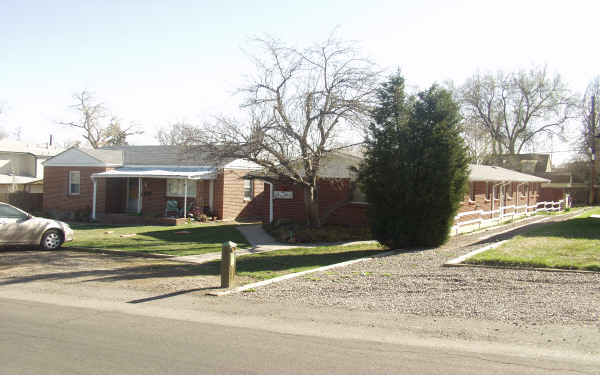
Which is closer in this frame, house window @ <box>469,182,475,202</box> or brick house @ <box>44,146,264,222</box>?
house window @ <box>469,182,475,202</box>

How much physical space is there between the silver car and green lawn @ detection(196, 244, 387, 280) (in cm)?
540

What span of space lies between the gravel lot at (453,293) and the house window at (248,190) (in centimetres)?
1642

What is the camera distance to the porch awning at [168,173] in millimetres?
24341

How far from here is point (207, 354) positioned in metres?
5.72

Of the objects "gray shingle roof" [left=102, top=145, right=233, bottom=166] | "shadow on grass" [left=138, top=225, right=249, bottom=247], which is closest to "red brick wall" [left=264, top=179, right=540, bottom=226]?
"shadow on grass" [left=138, top=225, right=249, bottom=247]

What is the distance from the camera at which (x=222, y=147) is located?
54.5ft

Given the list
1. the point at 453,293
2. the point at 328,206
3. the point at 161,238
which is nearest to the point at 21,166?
the point at 161,238

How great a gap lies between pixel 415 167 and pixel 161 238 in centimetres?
968

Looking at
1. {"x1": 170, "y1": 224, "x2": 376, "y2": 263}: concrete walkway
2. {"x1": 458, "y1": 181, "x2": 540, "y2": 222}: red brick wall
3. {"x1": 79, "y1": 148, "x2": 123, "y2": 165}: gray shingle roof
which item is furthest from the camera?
{"x1": 79, "y1": 148, "x2": 123, "y2": 165}: gray shingle roof

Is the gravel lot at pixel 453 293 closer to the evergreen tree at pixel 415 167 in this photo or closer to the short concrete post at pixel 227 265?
the short concrete post at pixel 227 265

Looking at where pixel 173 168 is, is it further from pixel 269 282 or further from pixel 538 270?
pixel 538 270

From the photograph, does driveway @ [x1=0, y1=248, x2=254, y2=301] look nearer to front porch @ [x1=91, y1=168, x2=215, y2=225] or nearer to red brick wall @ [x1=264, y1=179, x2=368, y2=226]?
red brick wall @ [x1=264, y1=179, x2=368, y2=226]

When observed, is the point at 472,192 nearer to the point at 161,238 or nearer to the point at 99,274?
the point at 161,238

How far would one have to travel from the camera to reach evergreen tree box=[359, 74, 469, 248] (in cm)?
1472
